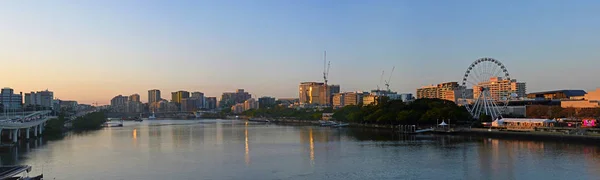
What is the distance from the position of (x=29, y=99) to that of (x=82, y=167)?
78.3 meters

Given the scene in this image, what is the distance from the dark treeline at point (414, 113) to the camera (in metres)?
34.2

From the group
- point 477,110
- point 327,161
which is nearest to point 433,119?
point 477,110

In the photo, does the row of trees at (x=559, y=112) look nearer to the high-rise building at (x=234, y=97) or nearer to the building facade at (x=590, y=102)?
the building facade at (x=590, y=102)

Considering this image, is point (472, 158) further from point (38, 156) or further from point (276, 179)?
point (38, 156)

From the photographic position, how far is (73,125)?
157 ft

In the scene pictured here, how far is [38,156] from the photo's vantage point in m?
20.1

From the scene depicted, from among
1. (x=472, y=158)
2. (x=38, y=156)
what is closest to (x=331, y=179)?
(x=472, y=158)

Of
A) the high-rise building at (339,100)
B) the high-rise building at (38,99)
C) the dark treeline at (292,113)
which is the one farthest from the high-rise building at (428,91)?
the high-rise building at (38,99)

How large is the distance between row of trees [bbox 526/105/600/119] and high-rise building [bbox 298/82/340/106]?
78.2 metres

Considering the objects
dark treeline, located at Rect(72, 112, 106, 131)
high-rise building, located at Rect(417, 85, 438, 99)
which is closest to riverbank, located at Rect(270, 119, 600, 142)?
dark treeline, located at Rect(72, 112, 106, 131)

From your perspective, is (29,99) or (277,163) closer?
(277,163)

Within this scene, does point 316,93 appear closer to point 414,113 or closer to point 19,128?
point 414,113

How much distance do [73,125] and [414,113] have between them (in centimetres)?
3078

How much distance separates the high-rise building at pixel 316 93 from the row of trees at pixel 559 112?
257 ft
